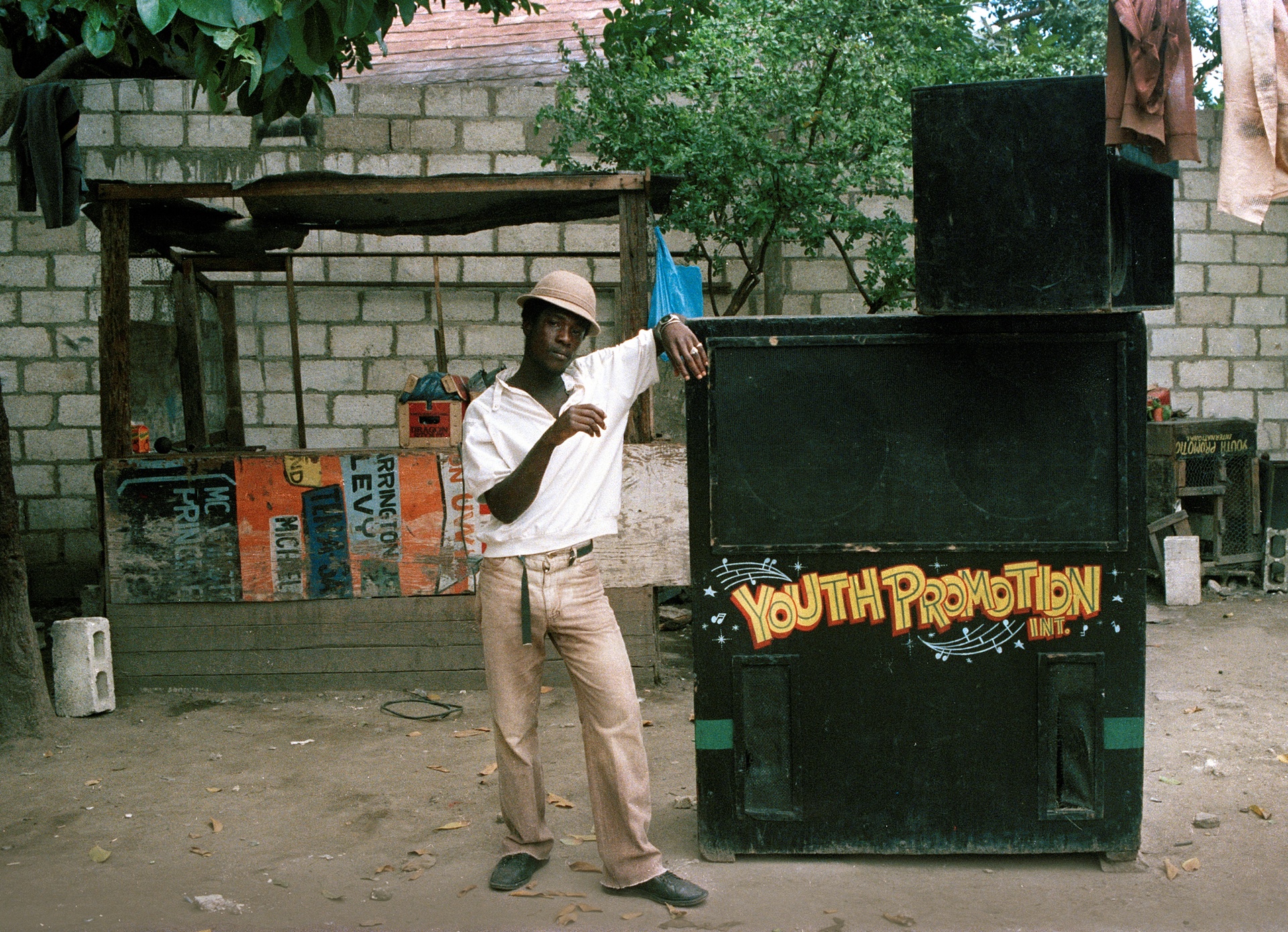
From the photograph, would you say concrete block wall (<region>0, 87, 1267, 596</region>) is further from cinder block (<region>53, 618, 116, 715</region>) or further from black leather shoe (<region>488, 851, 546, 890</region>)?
black leather shoe (<region>488, 851, 546, 890</region>)

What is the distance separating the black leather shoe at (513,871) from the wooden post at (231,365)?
4663 millimetres

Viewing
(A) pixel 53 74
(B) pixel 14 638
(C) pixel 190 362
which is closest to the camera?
(B) pixel 14 638

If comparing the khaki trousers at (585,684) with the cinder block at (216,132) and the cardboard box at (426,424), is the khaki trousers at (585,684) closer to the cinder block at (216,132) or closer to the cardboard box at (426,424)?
the cardboard box at (426,424)

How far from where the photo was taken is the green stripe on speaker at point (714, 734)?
137 inches

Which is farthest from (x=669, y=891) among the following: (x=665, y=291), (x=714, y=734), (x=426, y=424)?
(x=665, y=291)

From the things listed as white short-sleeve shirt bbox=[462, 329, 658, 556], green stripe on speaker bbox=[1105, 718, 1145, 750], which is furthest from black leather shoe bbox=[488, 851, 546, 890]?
green stripe on speaker bbox=[1105, 718, 1145, 750]

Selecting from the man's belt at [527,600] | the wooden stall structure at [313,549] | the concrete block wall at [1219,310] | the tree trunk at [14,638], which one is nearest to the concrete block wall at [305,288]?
the concrete block wall at [1219,310]

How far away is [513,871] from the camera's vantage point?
3.50m

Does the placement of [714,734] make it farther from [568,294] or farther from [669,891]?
[568,294]

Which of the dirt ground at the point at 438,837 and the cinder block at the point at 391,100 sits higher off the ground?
the cinder block at the point at 391,100

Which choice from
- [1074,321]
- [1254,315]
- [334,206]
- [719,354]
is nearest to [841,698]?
[719,354]

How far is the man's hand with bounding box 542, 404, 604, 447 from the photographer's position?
119 inches

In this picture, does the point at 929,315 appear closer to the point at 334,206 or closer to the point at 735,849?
the point at 735,849

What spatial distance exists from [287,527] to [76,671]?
3.98 ft
